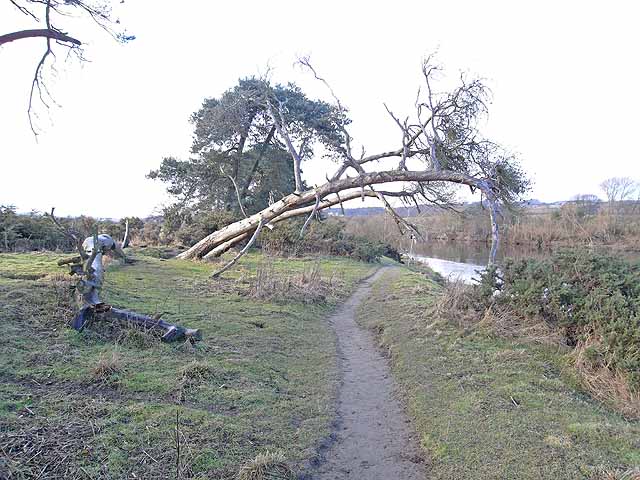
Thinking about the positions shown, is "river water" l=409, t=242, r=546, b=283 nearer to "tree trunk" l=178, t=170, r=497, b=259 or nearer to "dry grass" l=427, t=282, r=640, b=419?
"tree trunk" l=178, t=170, r=497, b=259

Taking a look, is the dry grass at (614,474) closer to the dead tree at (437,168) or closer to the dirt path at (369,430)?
the dirt path at (369,430)

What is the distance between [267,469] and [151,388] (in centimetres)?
201

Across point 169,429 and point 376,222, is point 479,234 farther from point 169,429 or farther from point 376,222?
point 169,429

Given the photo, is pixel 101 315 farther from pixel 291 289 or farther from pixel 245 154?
pixel 245 154

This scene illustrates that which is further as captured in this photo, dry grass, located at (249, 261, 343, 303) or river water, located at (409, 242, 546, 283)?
river water, located at (409, 242, 546, 283)

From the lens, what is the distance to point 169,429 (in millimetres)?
4133

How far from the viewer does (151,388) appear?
16.6ft

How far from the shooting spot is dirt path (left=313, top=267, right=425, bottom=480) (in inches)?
159

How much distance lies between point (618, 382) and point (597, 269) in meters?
2.43

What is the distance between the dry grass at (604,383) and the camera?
5.38 m

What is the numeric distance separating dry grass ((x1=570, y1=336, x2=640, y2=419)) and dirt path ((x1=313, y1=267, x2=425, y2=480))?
2551 mm

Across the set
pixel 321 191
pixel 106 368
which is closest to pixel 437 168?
pixel 321 191

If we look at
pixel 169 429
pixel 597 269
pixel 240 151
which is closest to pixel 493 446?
pixel 169 429

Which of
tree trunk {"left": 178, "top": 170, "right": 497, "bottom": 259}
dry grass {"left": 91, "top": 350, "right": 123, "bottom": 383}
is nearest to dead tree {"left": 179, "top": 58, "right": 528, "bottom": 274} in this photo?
tree trunk {"left": 178, "top": 170, "right": 497, "bottom": 259}
